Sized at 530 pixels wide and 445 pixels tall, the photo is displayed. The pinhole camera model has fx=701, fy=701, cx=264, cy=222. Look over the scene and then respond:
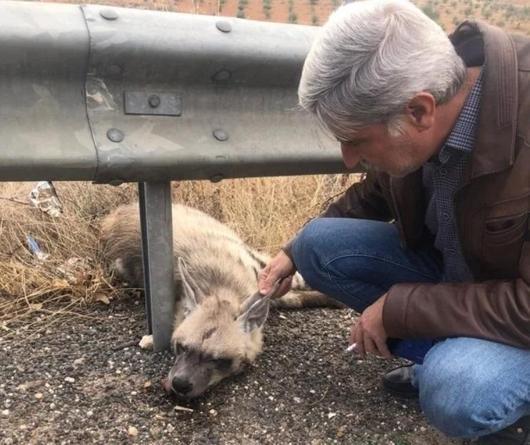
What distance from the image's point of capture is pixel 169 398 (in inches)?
129

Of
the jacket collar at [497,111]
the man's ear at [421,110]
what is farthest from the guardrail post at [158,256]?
the jacket collar at [497,111]

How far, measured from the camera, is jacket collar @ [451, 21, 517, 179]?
7.80ft

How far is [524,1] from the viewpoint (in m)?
28.7

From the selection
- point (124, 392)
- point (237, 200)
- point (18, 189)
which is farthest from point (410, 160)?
point (18, 189)

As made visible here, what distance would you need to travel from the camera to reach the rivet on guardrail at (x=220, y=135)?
10.3ft

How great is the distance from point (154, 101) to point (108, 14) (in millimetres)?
400

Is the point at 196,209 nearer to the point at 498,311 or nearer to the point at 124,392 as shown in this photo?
the point at 124,392

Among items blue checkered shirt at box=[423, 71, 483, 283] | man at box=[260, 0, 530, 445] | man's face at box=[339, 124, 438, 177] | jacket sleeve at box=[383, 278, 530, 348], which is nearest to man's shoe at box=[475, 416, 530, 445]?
man at box=[260, 0, 530, 445]

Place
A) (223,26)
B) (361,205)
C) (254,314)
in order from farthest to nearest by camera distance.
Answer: (254,314), (361,205), (223,26)

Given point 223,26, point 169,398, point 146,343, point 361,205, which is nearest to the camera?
point 223,26

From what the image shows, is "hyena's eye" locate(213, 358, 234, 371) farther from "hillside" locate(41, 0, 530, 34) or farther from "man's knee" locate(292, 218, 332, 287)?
"hillside" locate(41, 0, 530, 34)

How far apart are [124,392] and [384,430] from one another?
1183 millimetres

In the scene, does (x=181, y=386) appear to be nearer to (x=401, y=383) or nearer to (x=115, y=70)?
(x=401, y=383)

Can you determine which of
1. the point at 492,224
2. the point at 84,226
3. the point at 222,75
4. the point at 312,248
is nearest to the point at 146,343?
the point at 312,248
